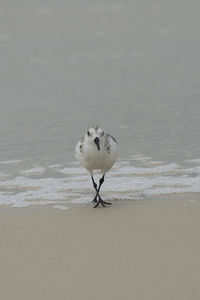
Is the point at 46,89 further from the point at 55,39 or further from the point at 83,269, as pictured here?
the point at 83,269

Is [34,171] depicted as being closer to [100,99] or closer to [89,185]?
[89,185]

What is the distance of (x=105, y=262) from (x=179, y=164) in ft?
11.7

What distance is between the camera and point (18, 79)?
15.5m

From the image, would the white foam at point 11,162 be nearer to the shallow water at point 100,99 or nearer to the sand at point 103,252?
the shallow water at point 100,99

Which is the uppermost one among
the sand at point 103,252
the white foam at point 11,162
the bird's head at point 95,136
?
the white foam at point 11,162

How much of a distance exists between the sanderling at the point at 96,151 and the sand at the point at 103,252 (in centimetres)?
55

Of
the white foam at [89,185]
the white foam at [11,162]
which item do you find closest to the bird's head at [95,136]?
the white foam at [89,185]

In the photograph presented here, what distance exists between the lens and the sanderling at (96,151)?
7758 millimetres

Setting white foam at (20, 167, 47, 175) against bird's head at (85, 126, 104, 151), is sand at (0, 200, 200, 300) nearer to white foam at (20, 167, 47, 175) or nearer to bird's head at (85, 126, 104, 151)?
bird's head at (85, 126, 104, 151)

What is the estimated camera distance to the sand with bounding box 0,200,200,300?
17.2 feet

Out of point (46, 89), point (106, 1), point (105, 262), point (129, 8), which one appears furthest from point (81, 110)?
point (106, 1)

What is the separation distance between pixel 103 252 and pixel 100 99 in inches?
292

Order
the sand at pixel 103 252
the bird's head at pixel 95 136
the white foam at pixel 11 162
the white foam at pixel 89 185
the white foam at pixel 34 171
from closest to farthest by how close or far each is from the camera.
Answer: the sand at pixel 103 252 → the bird's head at pixel 95 136 → the white foam at pixel 89 185 → the white foam at pixel 34 171 → the white foam at pixel 11 162

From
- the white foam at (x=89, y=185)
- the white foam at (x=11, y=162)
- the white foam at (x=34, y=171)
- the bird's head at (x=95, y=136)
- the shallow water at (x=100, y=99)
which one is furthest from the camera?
the white foam at (x=11, y=162)
